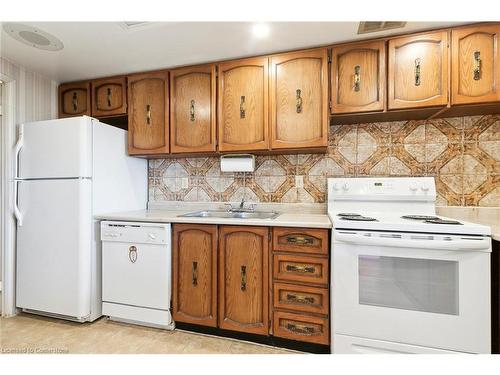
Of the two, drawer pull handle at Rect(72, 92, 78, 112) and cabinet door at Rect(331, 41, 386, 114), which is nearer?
cabinet door at Rect(331, 41, 386, 114)

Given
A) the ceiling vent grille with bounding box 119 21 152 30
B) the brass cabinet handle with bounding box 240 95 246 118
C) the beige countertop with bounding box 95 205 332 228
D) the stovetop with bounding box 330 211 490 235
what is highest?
the ceiling vent grille with bounding box 119 21 152 30

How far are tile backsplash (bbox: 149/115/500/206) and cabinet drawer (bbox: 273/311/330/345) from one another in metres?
0.94

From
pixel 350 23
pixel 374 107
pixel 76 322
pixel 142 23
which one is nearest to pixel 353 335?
pixel 374 107

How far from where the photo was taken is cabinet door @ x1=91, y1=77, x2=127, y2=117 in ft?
7.53

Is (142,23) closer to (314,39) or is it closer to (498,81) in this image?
(314,39)

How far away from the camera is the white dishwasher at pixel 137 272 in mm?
1832

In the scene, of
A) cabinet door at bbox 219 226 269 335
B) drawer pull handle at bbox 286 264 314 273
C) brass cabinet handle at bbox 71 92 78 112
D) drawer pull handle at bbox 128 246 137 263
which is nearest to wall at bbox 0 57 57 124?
brass cabinet handle at bbox 71 92 78 112

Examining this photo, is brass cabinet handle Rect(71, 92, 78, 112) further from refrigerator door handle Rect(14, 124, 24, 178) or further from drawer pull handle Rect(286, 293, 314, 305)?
drawer pull handle Rect(286, 293, 314, 305)

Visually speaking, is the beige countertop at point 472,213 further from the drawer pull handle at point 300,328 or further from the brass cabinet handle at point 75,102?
the brass cabinet handle at point 75,102

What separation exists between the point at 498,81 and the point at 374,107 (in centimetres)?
70

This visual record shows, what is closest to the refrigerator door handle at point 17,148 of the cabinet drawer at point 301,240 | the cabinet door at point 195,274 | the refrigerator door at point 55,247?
the refrigerator door at point 55,247

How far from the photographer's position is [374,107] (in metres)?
1.75

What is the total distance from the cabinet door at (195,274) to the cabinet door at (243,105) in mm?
729

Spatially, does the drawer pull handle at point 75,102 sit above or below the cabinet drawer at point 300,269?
above
